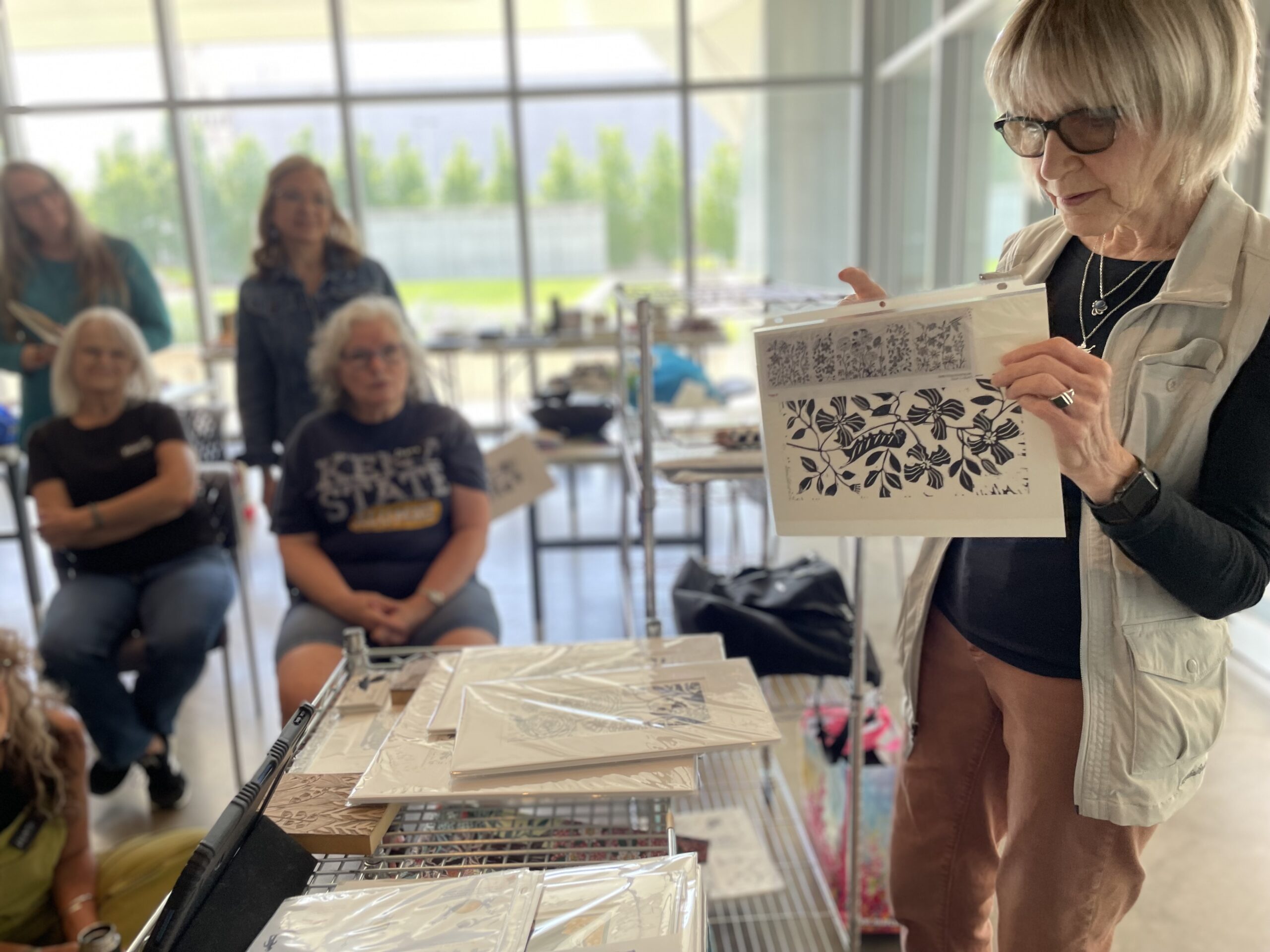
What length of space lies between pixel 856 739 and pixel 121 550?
1831 mm

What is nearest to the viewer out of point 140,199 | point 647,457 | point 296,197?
point 647,457

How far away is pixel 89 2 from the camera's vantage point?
587cm

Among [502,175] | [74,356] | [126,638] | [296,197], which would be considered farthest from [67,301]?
[502,175]

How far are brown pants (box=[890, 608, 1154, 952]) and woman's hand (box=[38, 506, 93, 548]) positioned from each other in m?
1.95

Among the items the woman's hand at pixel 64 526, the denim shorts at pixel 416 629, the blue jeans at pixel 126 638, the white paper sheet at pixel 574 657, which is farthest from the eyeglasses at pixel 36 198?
the white paper sheet at pixel 574 657

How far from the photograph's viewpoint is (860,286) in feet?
3.27

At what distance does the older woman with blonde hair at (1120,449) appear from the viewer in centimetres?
81

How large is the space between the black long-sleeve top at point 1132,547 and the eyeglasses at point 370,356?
1.46m

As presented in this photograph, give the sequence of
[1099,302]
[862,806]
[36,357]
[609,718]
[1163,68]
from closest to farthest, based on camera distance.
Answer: [1163,68] < [1099,302] < [609,718] < [862,806] < [36,357]

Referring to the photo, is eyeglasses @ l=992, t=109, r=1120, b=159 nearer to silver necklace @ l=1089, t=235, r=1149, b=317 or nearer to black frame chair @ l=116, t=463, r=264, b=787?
silver necklace @ l=1089, t=235, r=1149, b=317

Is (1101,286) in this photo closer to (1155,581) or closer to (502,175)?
(1155,581)

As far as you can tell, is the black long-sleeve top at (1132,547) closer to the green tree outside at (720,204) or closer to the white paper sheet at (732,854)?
the white paper sheet at (732,854)

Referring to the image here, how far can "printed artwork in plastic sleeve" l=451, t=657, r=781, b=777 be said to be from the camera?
99 centimetres

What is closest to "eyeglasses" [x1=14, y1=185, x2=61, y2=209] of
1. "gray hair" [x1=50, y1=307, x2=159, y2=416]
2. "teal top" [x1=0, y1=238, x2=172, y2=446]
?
"teal top" [x1=0, y1=238, x2=172, y2=446]
